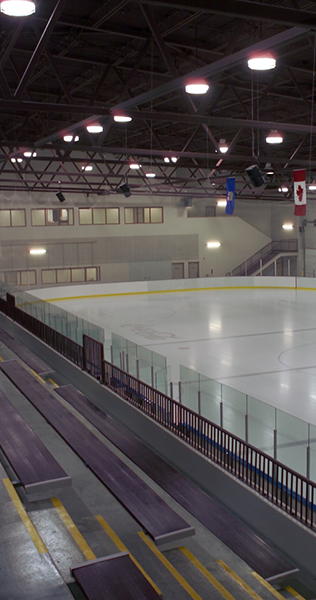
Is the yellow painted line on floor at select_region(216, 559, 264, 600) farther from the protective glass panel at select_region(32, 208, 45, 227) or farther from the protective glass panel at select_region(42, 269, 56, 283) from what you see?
the protective glass panel at select_region(32, 208, 45, 227)

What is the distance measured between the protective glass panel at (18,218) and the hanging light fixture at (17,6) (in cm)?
2993

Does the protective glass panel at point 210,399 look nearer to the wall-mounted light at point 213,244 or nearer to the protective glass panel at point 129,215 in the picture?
the protective glass panel at point 129,215

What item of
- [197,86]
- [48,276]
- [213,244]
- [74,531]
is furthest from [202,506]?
[213,244]

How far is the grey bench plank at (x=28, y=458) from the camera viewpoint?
8.70 m

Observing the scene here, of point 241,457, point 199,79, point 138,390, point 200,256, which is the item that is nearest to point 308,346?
point 138,390

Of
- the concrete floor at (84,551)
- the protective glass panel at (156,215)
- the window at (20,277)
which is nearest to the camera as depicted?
the concrete floor at (84,551)

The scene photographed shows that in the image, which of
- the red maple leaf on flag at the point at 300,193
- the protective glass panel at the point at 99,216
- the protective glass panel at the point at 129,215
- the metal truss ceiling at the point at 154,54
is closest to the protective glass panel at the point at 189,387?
the metal truss ceiling at the point at 154,54

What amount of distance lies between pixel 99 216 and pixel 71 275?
13.9 feet

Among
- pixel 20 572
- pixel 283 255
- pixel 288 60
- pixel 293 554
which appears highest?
pixel 288 60

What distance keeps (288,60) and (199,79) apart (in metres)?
5.42

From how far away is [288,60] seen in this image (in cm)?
1345

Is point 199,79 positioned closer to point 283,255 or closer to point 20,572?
point 20,572

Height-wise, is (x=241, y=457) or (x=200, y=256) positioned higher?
(x=200, y=256)

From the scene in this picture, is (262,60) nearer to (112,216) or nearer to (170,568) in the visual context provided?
(170,568)
